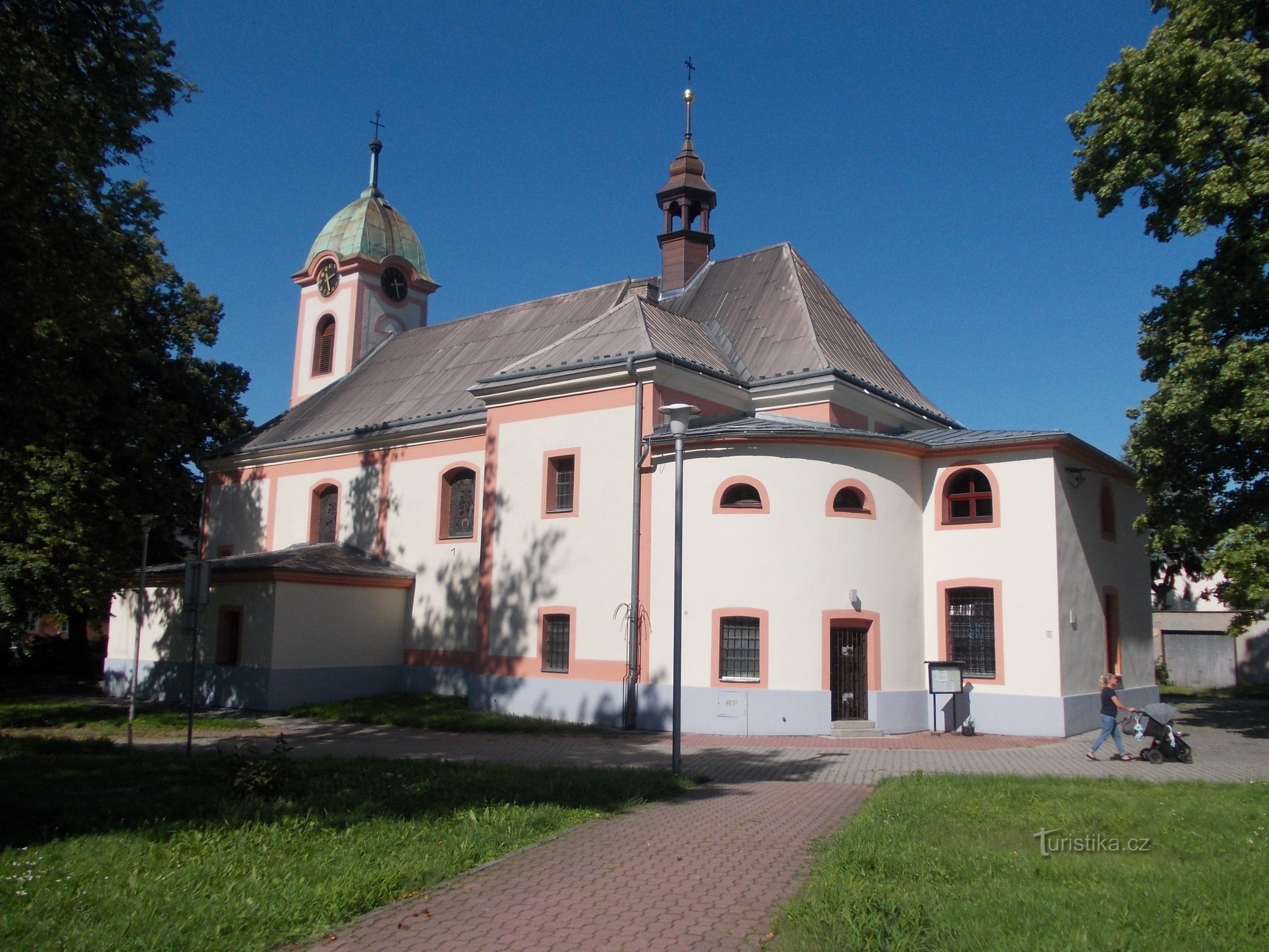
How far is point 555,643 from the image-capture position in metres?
20.3

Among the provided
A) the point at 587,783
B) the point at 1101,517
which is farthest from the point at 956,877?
the point at 1101,517

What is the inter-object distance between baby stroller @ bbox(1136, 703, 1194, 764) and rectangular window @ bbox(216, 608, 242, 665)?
18.8m

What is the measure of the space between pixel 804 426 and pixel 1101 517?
6612 mm

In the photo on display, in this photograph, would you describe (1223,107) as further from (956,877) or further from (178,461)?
(178,461)

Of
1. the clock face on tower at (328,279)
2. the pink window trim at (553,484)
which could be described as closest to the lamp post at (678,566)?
the pink window trim at (553,484)

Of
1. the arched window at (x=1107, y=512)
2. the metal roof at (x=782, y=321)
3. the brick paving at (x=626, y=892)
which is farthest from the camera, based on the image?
the metal roof at (x=782, y=321)

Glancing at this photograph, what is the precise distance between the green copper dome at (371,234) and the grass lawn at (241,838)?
23894 millimetres

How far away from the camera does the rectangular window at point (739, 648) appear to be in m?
18.0

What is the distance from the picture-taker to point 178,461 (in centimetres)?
3178

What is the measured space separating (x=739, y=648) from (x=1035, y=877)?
1088 cm

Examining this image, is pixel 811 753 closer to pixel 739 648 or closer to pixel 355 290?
pixel 739 648

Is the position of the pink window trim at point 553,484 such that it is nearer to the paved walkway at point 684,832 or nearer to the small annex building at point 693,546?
the small annex building at point 693,546

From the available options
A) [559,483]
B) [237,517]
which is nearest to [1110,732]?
[559,483]

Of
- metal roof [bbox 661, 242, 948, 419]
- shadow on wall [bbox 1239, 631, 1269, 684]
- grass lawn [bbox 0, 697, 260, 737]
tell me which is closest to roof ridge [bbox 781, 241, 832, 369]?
metal roof [bbox 661, 242, 948, 419]
